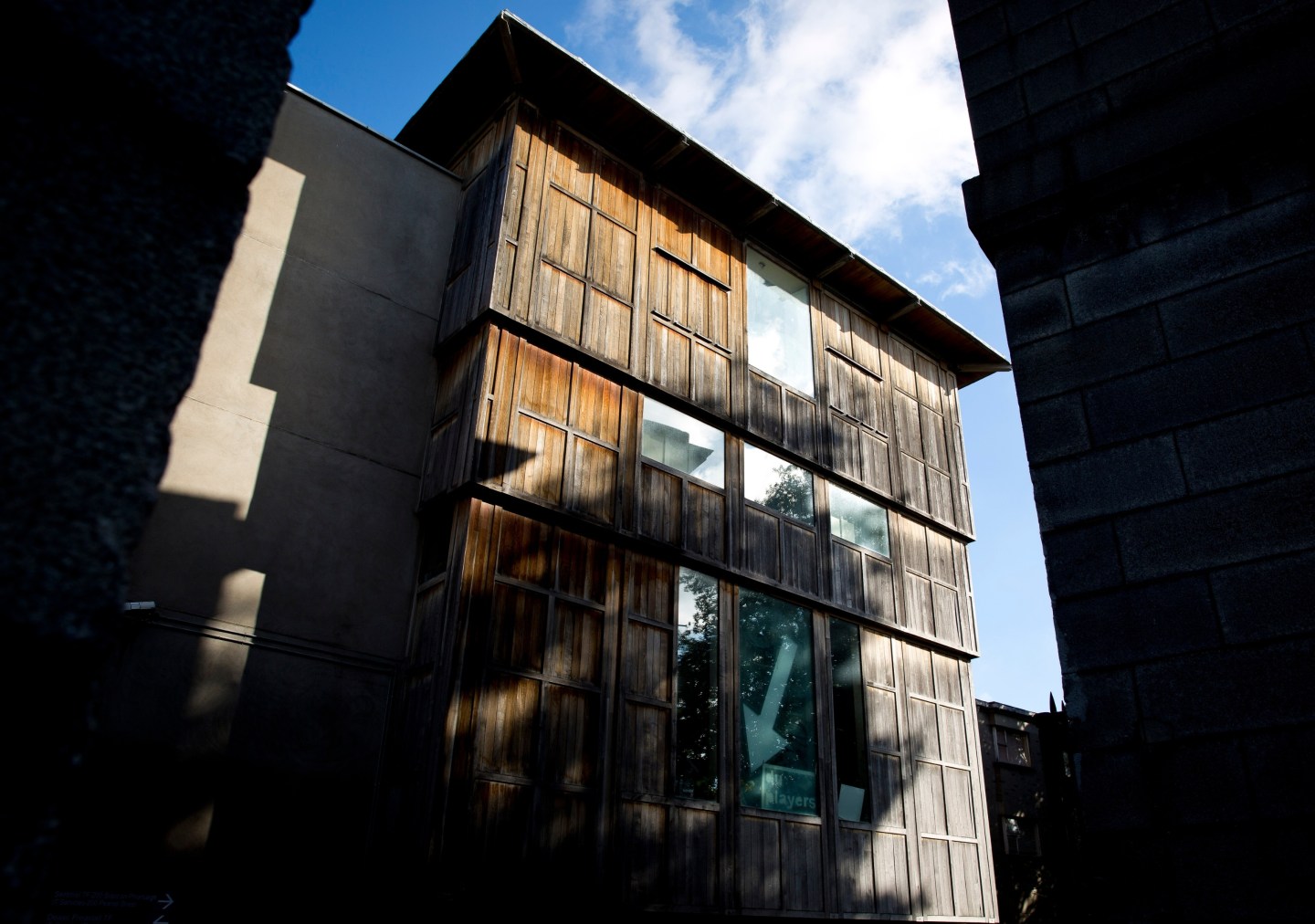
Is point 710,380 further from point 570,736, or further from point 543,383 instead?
point 570,736

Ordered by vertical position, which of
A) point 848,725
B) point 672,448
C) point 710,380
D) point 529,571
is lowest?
point 848,725

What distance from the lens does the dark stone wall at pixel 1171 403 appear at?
4062mm

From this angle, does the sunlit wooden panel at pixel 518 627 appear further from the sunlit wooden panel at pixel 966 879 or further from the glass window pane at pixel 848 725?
the sunlit wooden panel at pixel 966 879

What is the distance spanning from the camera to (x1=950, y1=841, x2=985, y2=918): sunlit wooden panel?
1302cm

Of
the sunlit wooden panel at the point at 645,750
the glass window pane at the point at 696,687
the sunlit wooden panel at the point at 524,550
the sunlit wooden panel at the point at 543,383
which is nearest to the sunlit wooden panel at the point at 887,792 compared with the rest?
the glass window pane at the point at 696,687

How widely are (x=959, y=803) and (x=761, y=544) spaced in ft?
16.1

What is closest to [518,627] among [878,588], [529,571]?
[529,571]

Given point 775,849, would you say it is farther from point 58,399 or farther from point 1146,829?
point 58,399

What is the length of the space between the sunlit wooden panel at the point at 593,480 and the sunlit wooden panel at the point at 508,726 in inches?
83.1

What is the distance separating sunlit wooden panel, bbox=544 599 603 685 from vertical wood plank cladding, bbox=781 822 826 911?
10.5ft

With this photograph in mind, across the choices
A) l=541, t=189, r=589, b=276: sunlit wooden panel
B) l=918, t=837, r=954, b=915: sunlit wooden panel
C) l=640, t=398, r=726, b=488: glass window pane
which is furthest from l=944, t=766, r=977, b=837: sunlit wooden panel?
l=541, t=189, r=589, b=276: sunlit wooden panel

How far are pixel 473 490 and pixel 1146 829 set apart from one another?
7.05m

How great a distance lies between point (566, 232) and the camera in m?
11.9

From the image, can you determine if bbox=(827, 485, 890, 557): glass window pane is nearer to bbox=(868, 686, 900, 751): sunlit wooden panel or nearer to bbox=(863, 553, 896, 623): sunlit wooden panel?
bbox=(863, 553, 896, 623): sunlit wooden panel
